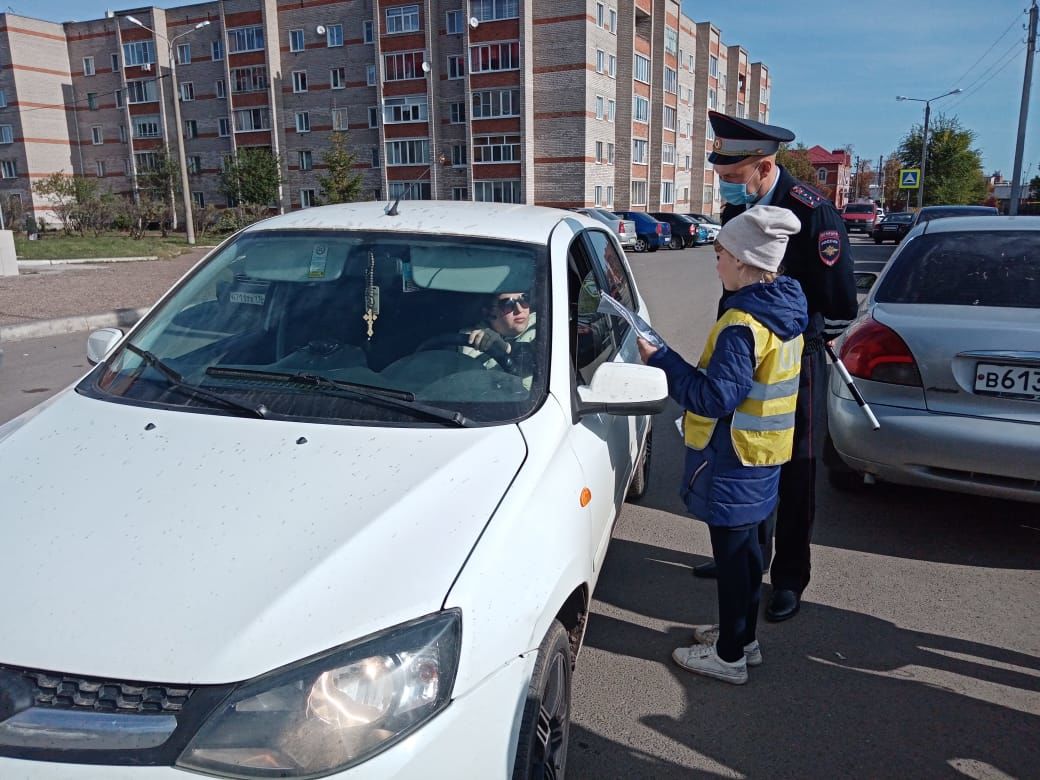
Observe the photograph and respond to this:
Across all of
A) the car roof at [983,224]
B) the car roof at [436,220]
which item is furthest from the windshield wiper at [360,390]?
the car roof at [983,224]

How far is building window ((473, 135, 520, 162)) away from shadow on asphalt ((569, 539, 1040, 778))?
4913 cm

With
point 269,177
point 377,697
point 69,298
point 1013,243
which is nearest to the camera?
point 377,697

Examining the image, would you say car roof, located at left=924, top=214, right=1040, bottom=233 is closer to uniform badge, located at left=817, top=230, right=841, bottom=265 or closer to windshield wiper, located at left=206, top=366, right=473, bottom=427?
uniform badge, located at left=817, top=230, right=841, bottom=265

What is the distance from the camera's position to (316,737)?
58.5 inches

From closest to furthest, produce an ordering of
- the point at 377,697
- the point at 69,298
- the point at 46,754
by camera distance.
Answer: the point at 46,754 → the point at 377,697 → the point at 69,298

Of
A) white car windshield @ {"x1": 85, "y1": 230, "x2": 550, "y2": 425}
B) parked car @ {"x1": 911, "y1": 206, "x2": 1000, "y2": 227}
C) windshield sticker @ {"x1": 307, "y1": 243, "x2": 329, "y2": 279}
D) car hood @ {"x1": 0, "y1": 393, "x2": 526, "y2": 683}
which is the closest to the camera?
car hood @ {"x1": 0, "y1": 393, "x2": 526, "y2": 683}

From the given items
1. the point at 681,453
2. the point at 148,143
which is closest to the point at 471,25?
the point at 148,143

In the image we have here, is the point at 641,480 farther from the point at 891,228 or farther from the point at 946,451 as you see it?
the point at 891,228

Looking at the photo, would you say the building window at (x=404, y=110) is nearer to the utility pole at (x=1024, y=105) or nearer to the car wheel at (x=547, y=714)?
the utility pole at (x=1024, y=105)

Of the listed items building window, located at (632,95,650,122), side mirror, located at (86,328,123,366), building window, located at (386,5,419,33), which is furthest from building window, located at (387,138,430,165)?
side mirror, located at (86,328,123,366)

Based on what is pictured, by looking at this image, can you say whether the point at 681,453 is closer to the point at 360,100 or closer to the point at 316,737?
the point at 316,737

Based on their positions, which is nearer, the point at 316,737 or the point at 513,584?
the point at 316,737

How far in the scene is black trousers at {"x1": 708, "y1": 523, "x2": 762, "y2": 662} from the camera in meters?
2.82

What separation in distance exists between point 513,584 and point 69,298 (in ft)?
44.5
